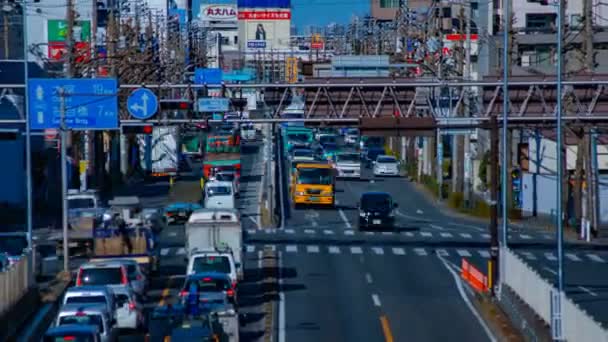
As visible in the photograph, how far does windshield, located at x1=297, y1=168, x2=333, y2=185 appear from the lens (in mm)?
64812

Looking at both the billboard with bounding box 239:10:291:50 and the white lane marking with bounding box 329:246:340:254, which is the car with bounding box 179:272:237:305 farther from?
the billboard with bounding box 239:10:291:50

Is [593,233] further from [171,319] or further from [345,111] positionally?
[171,319]

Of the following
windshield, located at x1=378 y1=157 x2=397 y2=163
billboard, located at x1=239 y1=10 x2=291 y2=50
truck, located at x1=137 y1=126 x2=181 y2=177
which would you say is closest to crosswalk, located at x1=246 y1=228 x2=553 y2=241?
truck, located at x1=137 y1=126 x2=181 y2=177

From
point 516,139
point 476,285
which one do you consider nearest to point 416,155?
point 516,139

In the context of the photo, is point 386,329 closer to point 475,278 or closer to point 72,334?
point 475,278

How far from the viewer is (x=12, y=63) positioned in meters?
61.2

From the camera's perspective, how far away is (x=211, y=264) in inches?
1305

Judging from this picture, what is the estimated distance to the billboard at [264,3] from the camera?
586ft

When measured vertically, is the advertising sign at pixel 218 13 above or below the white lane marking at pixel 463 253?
above

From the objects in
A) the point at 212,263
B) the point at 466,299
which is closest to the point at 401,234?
the point at 466,299

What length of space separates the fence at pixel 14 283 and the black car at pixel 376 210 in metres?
24.4

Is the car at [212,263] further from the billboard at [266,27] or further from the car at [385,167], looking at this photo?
the billboard at [266,27]

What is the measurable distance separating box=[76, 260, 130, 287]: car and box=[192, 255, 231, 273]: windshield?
8.37 ft

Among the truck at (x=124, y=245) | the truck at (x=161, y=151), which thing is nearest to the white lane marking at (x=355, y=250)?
the truck at (x=124, y=245)
